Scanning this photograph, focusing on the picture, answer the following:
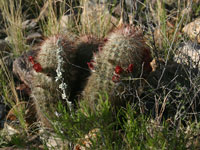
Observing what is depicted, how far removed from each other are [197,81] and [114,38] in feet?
2.59

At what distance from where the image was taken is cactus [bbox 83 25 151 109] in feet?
8.05

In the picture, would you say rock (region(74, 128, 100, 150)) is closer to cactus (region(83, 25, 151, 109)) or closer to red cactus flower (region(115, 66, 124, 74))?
cactus (region(83, 25, 151, 109))

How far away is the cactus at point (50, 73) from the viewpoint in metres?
2.68

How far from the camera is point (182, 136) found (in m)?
2.04

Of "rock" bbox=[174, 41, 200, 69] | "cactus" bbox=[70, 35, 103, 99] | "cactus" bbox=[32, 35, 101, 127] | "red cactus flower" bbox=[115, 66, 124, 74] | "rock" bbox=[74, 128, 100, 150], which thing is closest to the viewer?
"rock" bbox=[74, 128, 100, 150]

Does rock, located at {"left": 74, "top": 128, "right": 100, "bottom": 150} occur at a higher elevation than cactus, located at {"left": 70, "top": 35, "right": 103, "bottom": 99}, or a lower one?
lower

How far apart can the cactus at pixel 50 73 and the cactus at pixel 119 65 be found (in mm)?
281

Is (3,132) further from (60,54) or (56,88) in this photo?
(60,54)

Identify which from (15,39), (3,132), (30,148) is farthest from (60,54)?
(15,39)

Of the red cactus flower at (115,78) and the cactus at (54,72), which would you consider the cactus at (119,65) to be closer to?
the red cactus flower at (115,78)

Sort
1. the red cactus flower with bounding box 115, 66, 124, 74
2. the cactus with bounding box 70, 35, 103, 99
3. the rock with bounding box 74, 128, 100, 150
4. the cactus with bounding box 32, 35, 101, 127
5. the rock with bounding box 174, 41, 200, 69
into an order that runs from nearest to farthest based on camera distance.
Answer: the rock with bounding box 74, 128, 100, 150 < the red cactus flower with bounding box 115, 66, 124, 74 < the rock with bounding box 174, 41, 200, 69 < the cactus with bounding box 32, 35, 101, 127 < the cactus with bounding box 70, 35, 103, 99

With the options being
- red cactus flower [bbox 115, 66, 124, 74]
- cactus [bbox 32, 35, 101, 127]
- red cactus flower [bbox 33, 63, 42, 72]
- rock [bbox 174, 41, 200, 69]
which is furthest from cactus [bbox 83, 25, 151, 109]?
red cactus flower [bbox 33, 63, 42, 72]

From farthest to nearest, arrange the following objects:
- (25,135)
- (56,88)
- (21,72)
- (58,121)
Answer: (21,72), (25,135), (56,88), (58,121)

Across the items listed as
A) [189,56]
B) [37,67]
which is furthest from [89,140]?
[189,56]
